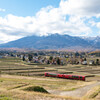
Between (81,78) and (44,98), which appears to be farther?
(81,78)

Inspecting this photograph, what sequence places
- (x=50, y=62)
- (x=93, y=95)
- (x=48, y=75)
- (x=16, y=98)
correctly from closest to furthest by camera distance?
(x=16, y=98) < (x=93, y=95) < (x=48, y=75) < (x=50, y=62)

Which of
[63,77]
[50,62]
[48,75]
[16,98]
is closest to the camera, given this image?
[16,98]

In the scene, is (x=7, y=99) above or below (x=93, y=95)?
above

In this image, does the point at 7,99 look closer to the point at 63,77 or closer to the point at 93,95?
the point at 93,95

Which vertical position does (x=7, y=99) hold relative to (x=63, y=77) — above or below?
above

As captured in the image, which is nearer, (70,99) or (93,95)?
(70,99)

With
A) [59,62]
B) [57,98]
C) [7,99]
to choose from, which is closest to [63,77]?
[57,98]

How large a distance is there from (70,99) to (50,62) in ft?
481

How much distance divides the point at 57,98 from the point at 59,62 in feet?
465

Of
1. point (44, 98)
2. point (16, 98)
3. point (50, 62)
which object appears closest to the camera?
point (16, 98)

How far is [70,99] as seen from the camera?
23.8 metres

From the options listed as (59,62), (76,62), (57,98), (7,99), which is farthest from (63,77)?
(76,62)

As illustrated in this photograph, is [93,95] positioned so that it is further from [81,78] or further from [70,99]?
[81,78]

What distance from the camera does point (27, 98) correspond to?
22344 millimetres
